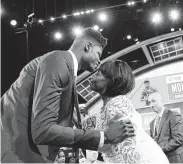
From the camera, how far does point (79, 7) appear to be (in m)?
6.57

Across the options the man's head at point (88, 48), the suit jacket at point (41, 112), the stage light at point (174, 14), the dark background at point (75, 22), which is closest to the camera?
the suit jacket at point (41, 112)

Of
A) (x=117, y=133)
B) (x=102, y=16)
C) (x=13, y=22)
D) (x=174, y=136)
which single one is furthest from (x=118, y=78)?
(x=13, y=22)

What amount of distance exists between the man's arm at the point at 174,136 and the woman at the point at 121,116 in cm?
180

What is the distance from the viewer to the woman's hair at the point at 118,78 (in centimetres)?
186

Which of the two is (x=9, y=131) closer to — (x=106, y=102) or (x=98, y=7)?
(x=106, y=102)

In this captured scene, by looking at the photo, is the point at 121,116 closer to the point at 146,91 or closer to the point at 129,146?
the point at 129,146

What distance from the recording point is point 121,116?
1.74m

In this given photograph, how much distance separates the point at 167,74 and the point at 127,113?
4173 mm

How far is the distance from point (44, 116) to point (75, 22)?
5588 millimetres

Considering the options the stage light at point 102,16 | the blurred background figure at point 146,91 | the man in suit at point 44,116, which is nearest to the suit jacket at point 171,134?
the blurred background figure at point 146,91

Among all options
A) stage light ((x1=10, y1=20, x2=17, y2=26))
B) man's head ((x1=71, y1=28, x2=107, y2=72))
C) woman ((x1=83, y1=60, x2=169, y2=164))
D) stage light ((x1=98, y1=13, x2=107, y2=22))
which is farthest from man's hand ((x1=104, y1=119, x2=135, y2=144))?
stage light ((x1=10, y1=20, x2=17, y2=26))

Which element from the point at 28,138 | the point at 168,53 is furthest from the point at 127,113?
the point at 168,53

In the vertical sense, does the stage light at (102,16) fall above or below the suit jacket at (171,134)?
above

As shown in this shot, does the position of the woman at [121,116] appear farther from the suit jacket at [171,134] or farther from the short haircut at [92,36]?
the suit jacket at [171,134]
